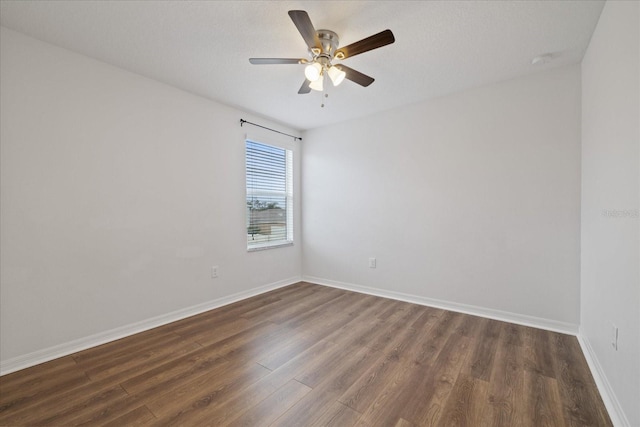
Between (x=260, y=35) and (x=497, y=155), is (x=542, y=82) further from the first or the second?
(x=260, y=35)

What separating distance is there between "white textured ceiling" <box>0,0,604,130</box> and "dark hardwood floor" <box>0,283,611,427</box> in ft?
8.29

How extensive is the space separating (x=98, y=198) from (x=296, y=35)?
87.3 inches

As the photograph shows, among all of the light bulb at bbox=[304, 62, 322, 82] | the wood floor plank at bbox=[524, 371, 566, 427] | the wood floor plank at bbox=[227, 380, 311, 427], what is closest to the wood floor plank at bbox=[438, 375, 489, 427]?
the wood floor plank at bbox=[524, 371, 566, 427]

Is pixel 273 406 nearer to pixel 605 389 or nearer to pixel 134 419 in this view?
pixel 134 419

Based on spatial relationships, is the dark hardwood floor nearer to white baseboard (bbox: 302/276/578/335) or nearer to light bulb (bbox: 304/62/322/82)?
white baseboard (bbox: 302/276/578/335)

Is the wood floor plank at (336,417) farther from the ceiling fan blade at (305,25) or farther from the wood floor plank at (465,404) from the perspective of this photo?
the ceiling fan blade at (305,25)

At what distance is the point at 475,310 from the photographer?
3.10 m

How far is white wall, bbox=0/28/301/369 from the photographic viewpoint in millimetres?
2074

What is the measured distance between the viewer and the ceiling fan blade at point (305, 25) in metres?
1.55

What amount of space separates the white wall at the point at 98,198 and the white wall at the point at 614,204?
3493 mm

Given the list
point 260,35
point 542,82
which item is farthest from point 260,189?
point 542,82

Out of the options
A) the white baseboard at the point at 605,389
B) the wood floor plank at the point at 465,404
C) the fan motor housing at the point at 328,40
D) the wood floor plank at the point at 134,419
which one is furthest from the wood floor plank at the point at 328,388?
the fan motor housing at the point at 328,40

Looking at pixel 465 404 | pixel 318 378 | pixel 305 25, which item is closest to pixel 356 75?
pixel 305 25

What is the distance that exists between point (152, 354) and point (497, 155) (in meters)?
3.80
